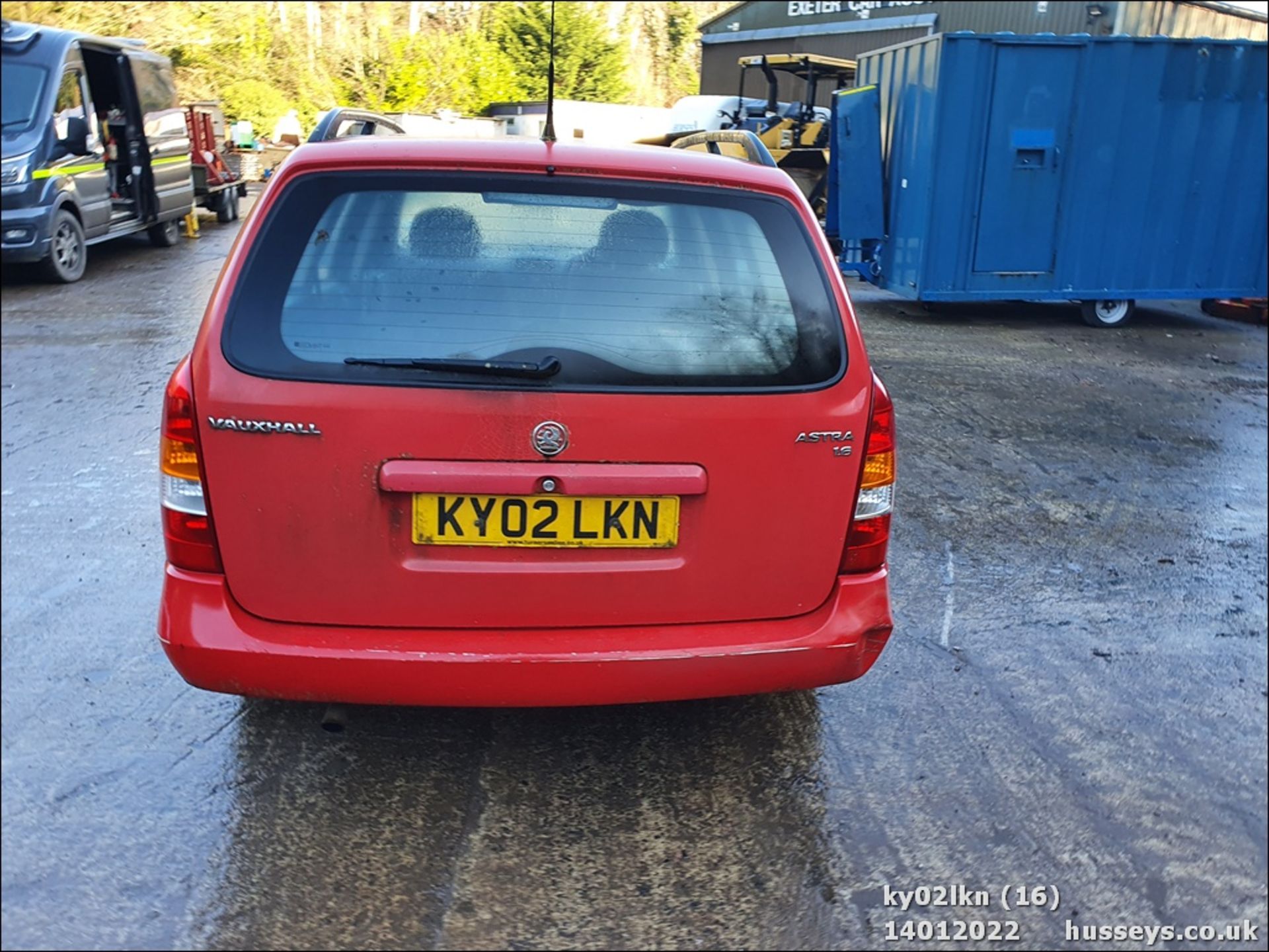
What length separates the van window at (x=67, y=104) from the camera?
35.2ft

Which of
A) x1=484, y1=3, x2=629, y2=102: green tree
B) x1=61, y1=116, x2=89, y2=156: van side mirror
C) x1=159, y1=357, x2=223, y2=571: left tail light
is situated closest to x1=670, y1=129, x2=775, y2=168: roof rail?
x1=159, y1=357, x2=223, y2=571: left tail light

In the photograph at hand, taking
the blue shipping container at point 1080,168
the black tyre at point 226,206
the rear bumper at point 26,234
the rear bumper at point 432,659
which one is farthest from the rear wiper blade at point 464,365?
the black tyre at point 226,206

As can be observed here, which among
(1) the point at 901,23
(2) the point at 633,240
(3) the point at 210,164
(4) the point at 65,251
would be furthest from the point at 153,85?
(1) the point at 901,23

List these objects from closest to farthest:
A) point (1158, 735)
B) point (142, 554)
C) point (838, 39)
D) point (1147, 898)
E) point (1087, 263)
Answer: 1. point (1147, 898)
2. point (1158, 735)
3. point (142, 554)
4. point (1087, 263)
5. point (838, 39)

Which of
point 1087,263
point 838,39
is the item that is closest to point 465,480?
point 1087,263

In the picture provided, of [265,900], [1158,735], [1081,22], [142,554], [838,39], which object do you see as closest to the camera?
[265,900]

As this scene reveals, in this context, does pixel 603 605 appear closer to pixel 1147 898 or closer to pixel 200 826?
pixel 200 826

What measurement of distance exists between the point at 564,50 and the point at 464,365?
101 feet

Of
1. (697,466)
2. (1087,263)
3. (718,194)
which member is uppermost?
(718,194)

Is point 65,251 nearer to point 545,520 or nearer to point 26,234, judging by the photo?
point 26,234

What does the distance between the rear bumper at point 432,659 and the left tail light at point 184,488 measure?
5cm

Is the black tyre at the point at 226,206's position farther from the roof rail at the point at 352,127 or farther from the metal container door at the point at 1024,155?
the roof rail at the point at 352,127

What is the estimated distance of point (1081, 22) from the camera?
21.2 metres

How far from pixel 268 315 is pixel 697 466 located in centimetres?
106
